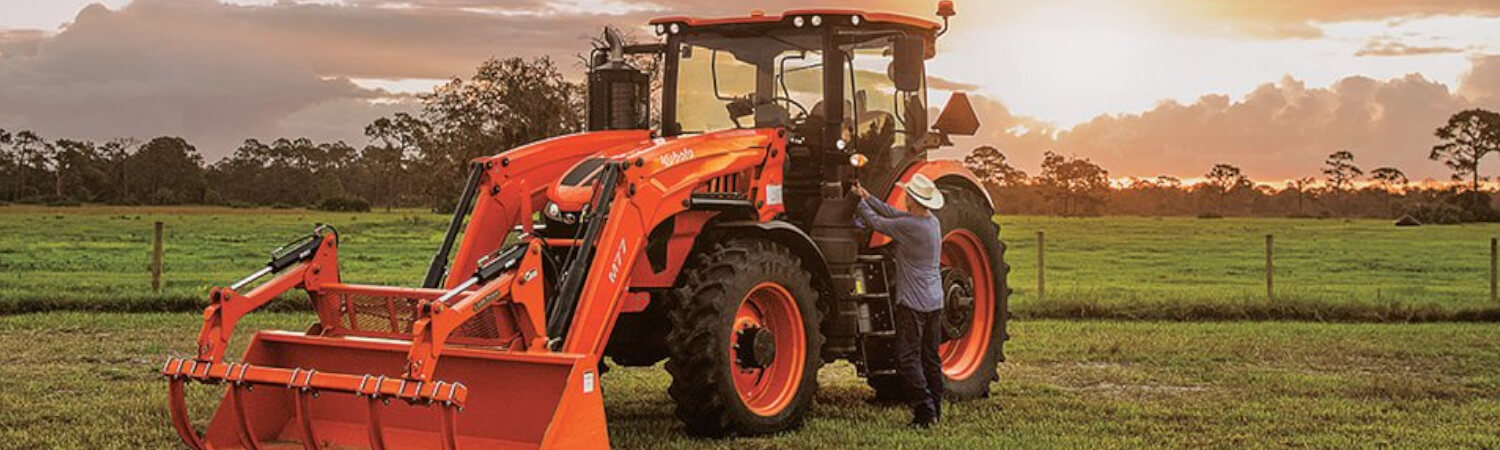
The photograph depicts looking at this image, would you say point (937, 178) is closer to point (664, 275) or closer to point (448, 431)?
point (664, 275)

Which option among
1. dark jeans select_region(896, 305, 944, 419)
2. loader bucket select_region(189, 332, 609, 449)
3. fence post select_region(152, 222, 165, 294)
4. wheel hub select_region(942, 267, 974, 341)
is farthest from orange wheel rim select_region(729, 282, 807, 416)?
fence post select_region(152, 222, 165, 294)

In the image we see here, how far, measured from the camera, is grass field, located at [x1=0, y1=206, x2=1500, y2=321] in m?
23.8

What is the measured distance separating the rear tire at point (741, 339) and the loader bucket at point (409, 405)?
1059mm

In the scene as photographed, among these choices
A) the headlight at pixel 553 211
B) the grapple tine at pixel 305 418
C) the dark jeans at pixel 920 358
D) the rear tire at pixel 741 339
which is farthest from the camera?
the dark jeans at pixel 920 358

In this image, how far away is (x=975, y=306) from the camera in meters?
13.8

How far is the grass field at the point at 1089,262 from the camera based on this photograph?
78.1 feet

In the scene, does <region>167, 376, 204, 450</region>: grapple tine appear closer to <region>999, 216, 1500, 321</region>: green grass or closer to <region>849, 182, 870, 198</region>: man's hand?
<region>849, 182, 870, 198</region>: man's hand

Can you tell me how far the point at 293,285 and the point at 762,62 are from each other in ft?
12.3

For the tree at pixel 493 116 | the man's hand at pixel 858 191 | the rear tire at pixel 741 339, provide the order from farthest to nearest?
1. the tree at pixel 493 116
2. the man's hand at pixel 858 191
3. the rear tire at pixel 741 339

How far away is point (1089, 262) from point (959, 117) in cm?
3605

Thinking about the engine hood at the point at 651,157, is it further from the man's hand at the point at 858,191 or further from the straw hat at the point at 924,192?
the straw hat at the point at 924,192

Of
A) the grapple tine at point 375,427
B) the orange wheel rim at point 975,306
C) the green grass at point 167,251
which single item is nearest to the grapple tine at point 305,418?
the grapple tine at point 375,427

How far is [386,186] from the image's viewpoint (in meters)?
77.4

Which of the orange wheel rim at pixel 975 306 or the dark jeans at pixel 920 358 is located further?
the orange wheel rim at pixel 975 306
